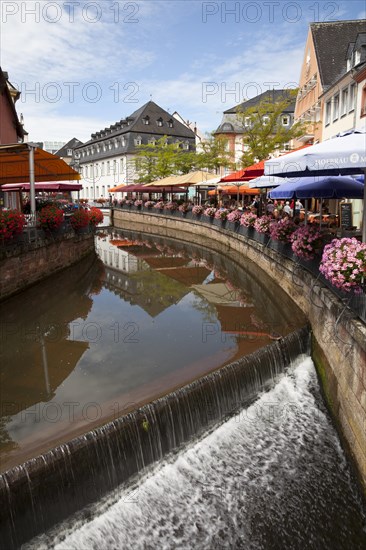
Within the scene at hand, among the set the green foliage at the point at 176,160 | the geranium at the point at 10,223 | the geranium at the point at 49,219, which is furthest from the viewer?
the green foliage at the point at 176,160

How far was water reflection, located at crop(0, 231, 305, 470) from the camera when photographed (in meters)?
6.74

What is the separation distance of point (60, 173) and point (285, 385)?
16.1 m

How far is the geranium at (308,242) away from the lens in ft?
34.2

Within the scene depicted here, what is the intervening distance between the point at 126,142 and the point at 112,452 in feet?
187

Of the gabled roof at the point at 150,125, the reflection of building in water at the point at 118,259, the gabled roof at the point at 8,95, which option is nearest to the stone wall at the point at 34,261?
the reflection of building in water at the point at 118,259

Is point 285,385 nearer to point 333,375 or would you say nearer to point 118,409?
point 333,375

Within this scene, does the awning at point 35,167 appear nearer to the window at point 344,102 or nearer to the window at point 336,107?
the window at point 344,102

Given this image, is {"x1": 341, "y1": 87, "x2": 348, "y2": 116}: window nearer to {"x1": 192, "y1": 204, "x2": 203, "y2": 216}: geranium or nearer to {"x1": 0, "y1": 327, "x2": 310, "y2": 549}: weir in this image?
{"x1": 192, "y1": 204, "x2": 203, "y2": 216}: geranium

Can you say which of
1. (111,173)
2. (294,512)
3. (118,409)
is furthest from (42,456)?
(111,173)

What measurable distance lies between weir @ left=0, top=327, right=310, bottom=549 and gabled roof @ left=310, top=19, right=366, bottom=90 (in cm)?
2535

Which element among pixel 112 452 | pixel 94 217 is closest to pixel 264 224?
pixel 94 217

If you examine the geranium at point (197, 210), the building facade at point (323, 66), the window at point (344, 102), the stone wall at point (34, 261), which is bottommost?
the stone wall at point (34, 261)

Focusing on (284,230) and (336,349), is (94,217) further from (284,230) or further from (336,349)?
(336,349)

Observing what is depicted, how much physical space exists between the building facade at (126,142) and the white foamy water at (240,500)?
5074 centimetres
